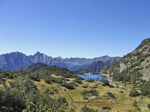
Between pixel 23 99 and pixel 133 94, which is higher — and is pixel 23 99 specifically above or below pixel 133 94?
above

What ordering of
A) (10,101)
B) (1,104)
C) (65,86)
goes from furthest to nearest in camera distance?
1. (65,86)
2. (10,101)
3. (1,104)

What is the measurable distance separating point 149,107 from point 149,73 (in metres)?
138

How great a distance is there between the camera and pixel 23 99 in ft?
125

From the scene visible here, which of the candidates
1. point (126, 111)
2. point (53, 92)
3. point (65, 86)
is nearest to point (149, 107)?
point (126, 111)

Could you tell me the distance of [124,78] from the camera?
19875 centimetres

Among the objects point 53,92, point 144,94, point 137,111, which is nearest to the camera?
point 137,111

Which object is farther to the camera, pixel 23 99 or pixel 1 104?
pixel 23 99

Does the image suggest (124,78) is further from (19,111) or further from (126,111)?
(19,111)

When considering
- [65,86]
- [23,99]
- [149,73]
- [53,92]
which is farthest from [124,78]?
[23,99]

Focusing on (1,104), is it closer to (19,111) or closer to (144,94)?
(19,111)

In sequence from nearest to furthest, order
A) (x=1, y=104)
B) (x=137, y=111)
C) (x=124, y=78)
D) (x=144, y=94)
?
1. (x=1, y=104)
2. (x=137, y=111)
3. (x=144, y=94)
4. (x=124, y=78)

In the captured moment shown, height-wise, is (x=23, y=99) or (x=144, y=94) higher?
(x=23, y=99)

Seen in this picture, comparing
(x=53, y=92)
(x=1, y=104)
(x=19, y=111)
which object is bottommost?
(x=53, y=92)

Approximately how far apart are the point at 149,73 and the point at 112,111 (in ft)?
477
